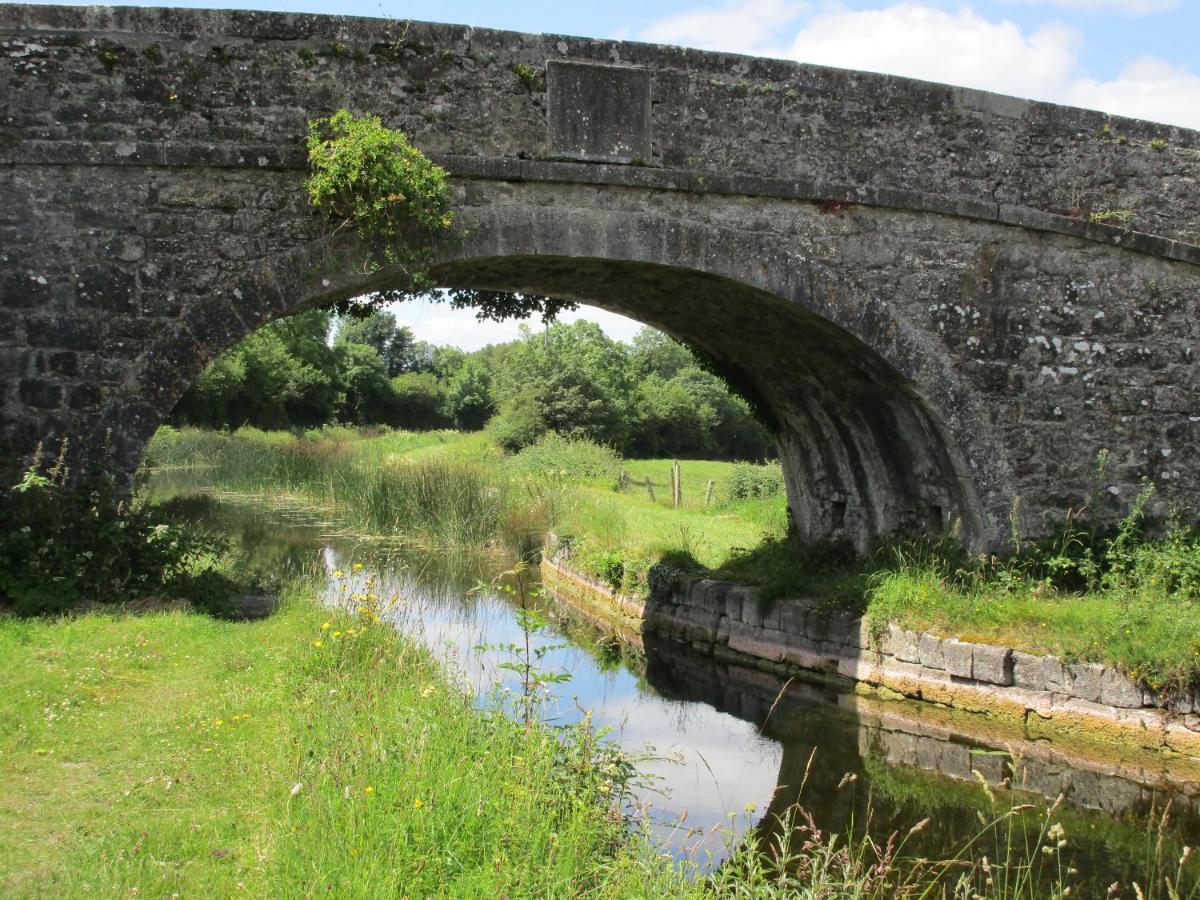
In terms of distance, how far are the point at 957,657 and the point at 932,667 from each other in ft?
0.83

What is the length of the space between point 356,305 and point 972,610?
220 inches

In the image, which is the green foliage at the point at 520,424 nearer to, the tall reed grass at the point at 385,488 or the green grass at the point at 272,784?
the tall reed grass at the point at 385,488

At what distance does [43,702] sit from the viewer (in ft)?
16.0

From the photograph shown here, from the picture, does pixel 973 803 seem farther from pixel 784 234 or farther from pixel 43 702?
pixel 43 702

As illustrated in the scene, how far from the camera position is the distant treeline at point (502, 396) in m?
30.3

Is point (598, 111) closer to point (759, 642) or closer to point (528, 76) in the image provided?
point (528, 76)

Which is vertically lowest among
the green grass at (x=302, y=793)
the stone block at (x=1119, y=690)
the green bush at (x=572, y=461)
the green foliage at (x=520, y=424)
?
the stone block at (x=1119, y=690)

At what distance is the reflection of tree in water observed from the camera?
563 centimetres

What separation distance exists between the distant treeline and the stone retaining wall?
11795mm

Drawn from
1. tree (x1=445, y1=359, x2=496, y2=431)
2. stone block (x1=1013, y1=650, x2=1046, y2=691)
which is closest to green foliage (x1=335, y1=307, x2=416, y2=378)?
tree (x1=445, y1=359, x2=496, y2=431)

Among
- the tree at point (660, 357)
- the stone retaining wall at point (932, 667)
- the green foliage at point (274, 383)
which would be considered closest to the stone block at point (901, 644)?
the stone retaining wall at point (932, 667)

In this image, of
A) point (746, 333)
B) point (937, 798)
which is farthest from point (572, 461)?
point (937, 798)

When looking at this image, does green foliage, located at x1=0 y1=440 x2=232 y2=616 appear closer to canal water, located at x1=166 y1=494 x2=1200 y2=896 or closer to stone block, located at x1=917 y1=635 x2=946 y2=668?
canal water, located at x1=166 y1=494 x2=1200 y2=896

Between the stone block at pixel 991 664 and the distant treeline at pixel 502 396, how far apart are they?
45.7ft
